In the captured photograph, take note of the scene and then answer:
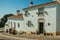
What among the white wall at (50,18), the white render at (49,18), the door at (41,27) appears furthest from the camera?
the door at (41,27)

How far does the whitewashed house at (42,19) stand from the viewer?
86.3ft

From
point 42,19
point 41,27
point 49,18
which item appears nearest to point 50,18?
point 49,18

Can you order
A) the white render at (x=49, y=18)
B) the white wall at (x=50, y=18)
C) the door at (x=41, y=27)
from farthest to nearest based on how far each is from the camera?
the door at (x=41, y=27) < the white wall at (x=50, y=18) < the white render at (x=49, y=18)

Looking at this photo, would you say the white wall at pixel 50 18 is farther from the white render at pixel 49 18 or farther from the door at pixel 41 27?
the door at pixel 41 27

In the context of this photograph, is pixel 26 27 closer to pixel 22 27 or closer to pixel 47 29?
pixel 22 27

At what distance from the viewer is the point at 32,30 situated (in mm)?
31984

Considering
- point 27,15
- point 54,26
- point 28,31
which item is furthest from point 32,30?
point 54,26

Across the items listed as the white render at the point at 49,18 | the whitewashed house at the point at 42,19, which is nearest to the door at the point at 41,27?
the whitewashed house at the point at 42,19

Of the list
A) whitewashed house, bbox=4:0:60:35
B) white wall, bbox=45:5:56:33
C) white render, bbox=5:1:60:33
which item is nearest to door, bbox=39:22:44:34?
whitewashed house, bbox=4:0:60:35

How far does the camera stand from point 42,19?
95.8 ft

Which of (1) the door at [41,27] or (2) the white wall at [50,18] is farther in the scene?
(1) the door at [41,27]

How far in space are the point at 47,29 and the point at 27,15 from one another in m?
7.77

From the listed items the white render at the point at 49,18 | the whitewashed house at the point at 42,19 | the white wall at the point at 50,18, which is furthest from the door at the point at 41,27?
the white wall at the point at 50,18

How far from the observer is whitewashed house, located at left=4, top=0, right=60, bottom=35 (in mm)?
26297
